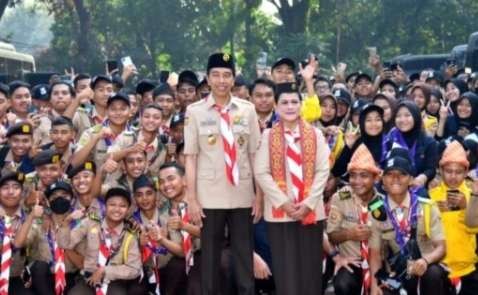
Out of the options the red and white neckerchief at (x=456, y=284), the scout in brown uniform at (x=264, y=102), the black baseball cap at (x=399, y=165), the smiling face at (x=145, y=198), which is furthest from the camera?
the scout in brown uniform at (x=264, y=102)

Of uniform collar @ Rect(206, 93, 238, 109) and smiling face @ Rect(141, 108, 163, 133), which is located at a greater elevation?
uniform collar @ Rect(206, 93, 238, 109)

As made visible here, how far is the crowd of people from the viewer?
632cm

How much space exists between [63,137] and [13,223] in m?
1.20

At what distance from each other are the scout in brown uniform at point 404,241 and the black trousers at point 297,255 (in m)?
0.60

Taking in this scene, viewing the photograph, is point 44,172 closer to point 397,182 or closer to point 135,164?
point 135,164

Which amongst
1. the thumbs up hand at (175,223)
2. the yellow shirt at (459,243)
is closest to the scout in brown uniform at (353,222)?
the yellow shirt at (459,243)

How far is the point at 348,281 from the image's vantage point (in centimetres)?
684

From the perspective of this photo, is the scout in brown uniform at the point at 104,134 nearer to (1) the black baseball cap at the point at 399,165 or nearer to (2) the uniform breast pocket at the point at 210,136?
(2) the uniform breast pocket at the point at 210,136

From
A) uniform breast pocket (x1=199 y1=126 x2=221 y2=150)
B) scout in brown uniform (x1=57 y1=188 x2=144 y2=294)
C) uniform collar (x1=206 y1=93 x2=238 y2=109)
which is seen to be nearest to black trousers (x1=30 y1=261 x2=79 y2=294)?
scout in brown uniform (x1=57 y1=188 x2=144 y2=294)

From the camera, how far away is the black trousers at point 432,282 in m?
6.46

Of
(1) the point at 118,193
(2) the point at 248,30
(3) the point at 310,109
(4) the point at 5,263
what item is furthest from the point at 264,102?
(2) the point at 248,30

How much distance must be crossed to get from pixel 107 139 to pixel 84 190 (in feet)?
2.43

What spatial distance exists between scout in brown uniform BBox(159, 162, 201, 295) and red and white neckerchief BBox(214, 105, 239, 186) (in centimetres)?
84

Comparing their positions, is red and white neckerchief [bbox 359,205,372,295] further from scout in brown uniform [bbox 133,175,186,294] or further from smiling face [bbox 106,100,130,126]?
smiling face [bbox 106,100,130,126]
